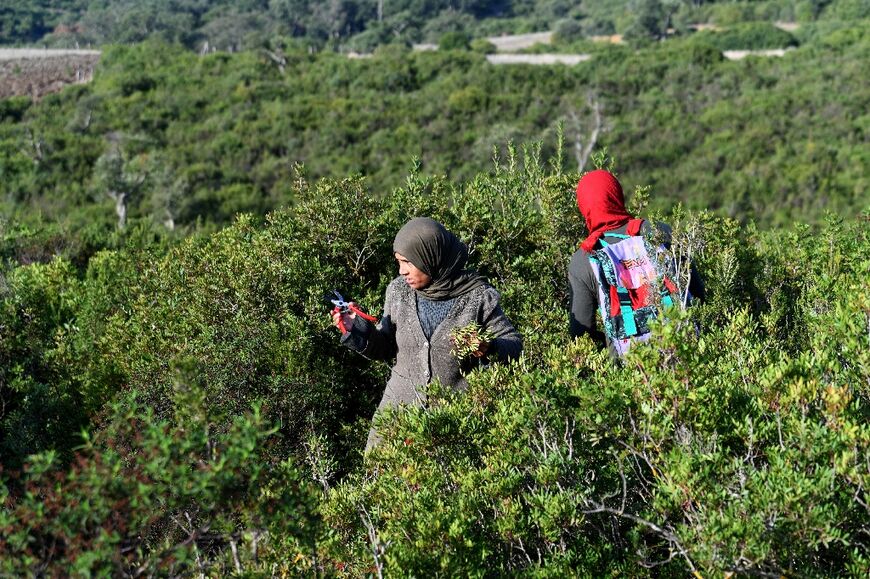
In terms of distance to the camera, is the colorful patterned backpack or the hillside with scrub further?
Result: the colorful patterned backpack

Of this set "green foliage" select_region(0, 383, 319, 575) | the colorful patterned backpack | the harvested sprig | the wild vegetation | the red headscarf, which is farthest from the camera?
the wild vegetation

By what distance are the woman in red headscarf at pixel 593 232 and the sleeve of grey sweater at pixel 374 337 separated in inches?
33.1

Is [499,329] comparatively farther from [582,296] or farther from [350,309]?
[350,309]

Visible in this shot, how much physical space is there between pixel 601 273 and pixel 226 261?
88.2 inches

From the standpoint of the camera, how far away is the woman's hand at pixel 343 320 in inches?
135

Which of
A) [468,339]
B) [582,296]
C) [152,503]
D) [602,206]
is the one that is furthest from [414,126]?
[152,503]

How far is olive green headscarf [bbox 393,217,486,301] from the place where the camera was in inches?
134

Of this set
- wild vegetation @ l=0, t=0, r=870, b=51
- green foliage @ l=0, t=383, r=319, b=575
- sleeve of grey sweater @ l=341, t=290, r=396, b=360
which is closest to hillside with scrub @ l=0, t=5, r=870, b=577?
green foliage @ l=0, t=383, r=319, b=575

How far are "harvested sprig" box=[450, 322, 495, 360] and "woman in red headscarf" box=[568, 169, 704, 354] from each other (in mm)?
638

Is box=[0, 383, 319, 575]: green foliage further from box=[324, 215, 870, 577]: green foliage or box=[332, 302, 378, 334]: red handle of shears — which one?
box=[332, 302, 378, 334]: red handle of shears

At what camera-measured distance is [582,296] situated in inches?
144

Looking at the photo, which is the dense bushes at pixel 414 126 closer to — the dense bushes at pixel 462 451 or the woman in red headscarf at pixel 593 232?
the dense bushes at pixel 462 451

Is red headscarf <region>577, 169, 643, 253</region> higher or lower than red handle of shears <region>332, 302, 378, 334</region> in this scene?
higher

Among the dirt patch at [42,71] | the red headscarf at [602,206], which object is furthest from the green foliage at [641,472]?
the dirt patch at [42,71]
